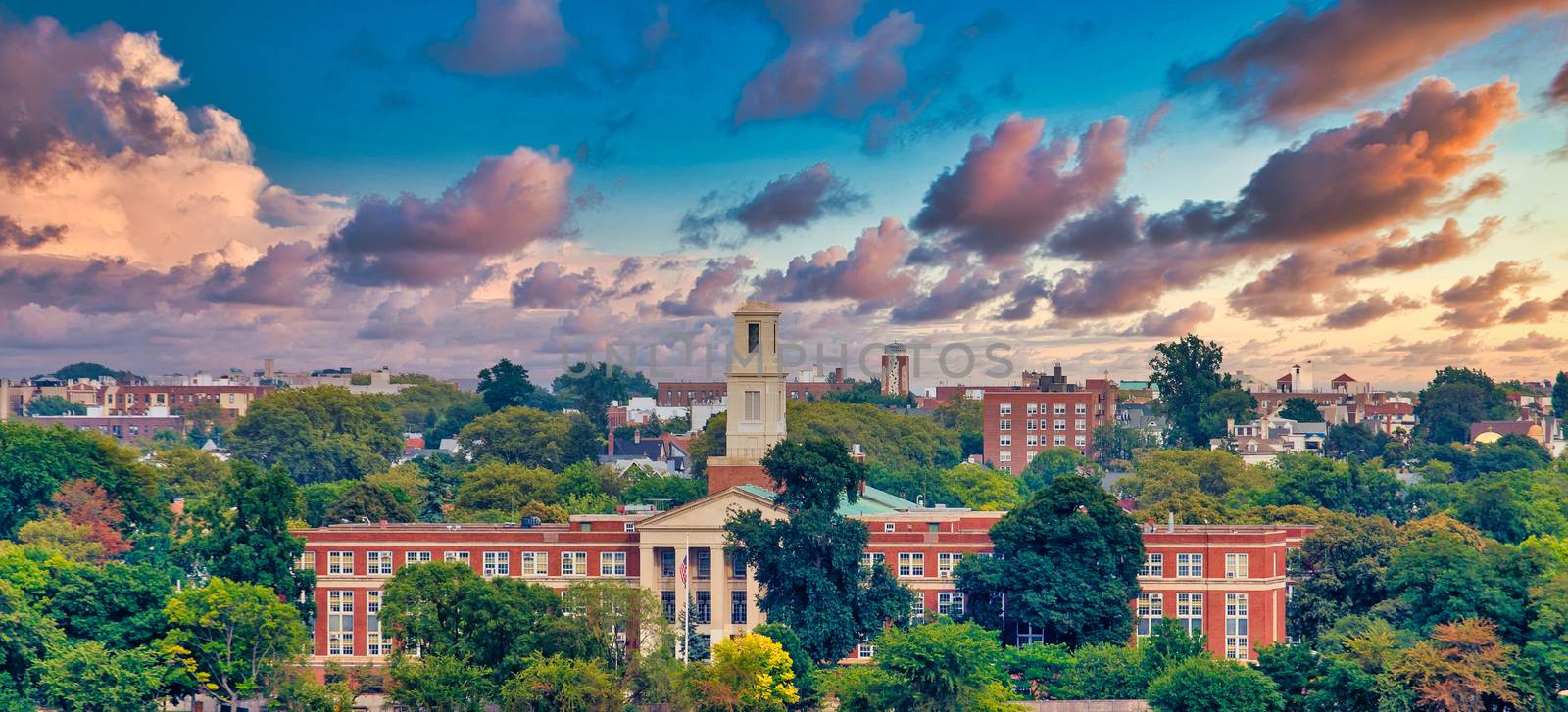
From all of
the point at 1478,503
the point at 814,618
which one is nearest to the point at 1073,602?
the point at 814,618

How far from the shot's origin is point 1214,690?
5466cm

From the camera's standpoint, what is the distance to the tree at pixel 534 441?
140000mm

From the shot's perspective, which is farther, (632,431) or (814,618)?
(632,431)

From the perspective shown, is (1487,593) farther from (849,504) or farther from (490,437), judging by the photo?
(490,437)

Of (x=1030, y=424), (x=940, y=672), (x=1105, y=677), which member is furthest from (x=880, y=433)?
(x=940, y=672)

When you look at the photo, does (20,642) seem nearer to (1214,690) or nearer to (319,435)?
(1214,690)

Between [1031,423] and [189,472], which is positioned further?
[1031,423]

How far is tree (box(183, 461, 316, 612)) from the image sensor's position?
69.5m

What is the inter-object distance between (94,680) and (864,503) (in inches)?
1390

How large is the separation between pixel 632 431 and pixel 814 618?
120788 mm

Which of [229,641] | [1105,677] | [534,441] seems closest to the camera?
[229,641]

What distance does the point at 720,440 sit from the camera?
12531cm

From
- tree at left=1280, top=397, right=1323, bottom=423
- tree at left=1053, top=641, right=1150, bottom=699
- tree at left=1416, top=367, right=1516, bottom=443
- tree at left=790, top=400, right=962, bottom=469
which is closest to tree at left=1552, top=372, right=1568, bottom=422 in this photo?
tree at left=1416, top=367, right=1516, bottom=443

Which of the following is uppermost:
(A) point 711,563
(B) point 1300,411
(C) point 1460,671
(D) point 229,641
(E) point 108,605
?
(B) point 1300,411
